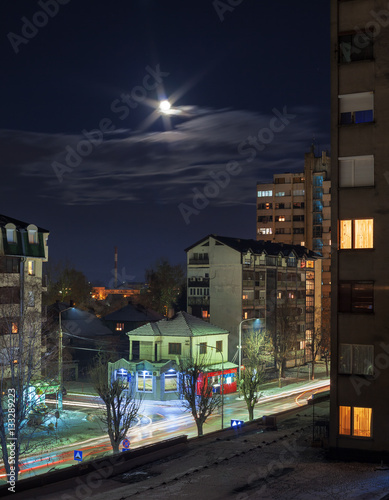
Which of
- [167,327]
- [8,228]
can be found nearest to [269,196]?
[167,327]

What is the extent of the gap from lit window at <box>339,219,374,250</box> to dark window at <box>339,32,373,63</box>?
8.32 meters

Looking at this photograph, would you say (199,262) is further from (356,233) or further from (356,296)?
(356,296)

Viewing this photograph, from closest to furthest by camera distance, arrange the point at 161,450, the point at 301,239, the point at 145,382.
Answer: the point at 161,450 → the point at 145,382 → the point at 301,239

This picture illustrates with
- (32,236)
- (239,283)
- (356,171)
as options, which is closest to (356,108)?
(356,171)

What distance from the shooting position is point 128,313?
9862 centimetres

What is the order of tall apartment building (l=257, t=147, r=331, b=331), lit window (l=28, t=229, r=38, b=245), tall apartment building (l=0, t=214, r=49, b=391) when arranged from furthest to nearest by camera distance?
1. tall apartment building (l=257, t=147, r=331, b=331)
2. lit window (l=28, t=229, r=38, b=245)
3. tall apartment building (l=0, t=214, r=49, b=391)

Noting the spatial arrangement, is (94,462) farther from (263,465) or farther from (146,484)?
(263,465)

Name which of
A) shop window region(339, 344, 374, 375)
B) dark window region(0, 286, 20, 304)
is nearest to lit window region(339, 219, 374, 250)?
shop window region(339, 344, 374, 375)

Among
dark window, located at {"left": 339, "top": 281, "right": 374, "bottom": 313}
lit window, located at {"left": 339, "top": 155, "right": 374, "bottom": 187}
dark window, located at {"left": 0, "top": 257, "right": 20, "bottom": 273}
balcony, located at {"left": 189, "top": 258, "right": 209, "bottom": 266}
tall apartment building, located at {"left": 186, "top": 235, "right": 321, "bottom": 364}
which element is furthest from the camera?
balcony, located at {"left": 189, "top": 258, "right": 209, "bottom": 266}

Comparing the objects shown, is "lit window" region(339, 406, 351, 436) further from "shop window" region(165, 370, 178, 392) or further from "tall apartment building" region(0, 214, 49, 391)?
"shop window" region(165, 370, 178, 392)

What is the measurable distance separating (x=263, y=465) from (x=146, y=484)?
19.4 ft

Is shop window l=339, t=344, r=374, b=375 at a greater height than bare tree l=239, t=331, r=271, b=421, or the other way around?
shop window l=339, t=344, r=374, b=375

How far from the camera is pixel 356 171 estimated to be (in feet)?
97.8

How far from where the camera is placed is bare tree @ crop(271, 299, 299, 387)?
80.6 meters
